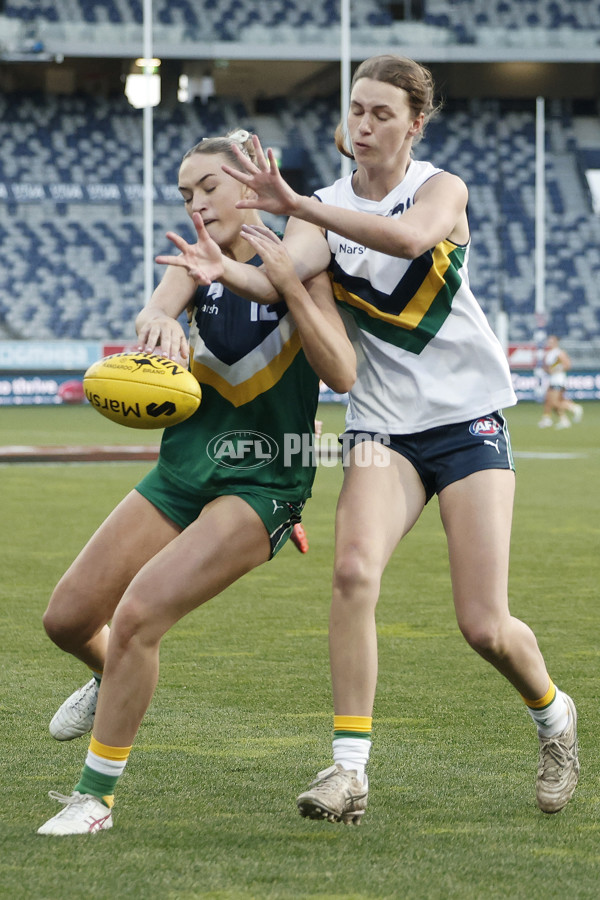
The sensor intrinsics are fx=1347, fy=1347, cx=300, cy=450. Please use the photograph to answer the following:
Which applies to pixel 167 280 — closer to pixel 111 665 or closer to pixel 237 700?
pixel 111 665

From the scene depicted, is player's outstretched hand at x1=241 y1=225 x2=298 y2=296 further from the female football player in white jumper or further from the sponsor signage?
the sponsor signage

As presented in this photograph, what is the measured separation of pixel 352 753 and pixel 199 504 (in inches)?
34.1

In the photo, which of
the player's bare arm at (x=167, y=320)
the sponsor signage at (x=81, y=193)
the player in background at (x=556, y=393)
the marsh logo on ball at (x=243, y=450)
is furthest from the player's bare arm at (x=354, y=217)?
the sponsor signage at (x=81, y=193)

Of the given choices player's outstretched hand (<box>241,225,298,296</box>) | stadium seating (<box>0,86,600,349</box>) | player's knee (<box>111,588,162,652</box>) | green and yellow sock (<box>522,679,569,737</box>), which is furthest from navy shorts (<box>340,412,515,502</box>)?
stadium seating (<box>0,86,600,349</box>)

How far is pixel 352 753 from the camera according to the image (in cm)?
381

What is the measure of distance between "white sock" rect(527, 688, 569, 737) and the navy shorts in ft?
2.44

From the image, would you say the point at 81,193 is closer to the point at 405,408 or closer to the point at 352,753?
the point at 405,408

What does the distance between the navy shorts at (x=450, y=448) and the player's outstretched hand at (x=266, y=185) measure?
2.56ft

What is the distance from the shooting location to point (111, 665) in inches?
147

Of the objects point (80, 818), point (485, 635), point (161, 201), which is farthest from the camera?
point (161, 201)

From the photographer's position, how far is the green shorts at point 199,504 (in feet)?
13.0

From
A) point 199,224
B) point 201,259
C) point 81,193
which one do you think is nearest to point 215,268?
point 201,259

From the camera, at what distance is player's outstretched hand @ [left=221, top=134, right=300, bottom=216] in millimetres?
3656

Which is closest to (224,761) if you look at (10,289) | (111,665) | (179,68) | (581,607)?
(111,665)
